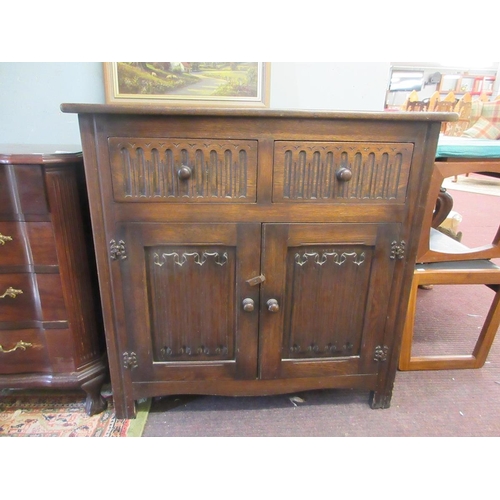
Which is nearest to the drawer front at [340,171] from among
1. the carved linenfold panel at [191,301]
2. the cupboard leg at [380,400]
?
the carved linenfold panel at [191,301]

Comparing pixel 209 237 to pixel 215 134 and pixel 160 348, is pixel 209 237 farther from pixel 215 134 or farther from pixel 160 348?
pixel 160 348

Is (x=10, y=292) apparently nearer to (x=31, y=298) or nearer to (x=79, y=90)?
(x=31, y=298)

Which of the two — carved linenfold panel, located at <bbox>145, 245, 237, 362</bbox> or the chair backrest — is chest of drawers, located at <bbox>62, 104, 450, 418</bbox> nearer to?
carved linenfold panel, located at <bbox>145, 245, 237, 362</bbox>

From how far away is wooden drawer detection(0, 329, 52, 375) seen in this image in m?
0.98

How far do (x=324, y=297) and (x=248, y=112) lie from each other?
1.76 ft

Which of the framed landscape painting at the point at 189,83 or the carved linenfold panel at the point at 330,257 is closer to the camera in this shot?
the carved linenfold panel at the point at 330,257

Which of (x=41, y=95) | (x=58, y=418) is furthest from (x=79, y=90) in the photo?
(x=58, y=418)

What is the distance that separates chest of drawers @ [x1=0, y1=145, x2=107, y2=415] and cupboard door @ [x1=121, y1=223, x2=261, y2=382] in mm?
157

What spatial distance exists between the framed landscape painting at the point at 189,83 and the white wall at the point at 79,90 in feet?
0.18

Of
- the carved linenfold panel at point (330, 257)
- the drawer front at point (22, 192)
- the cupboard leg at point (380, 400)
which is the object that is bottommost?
the cupboard leg at point (380, 400)

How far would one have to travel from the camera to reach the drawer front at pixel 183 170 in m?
0.81

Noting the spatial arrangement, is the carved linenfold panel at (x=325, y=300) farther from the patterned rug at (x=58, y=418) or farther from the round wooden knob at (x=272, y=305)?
the patterned rug at (x=58, y=418)

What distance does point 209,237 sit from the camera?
0.89m

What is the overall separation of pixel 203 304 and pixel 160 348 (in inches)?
7.4
